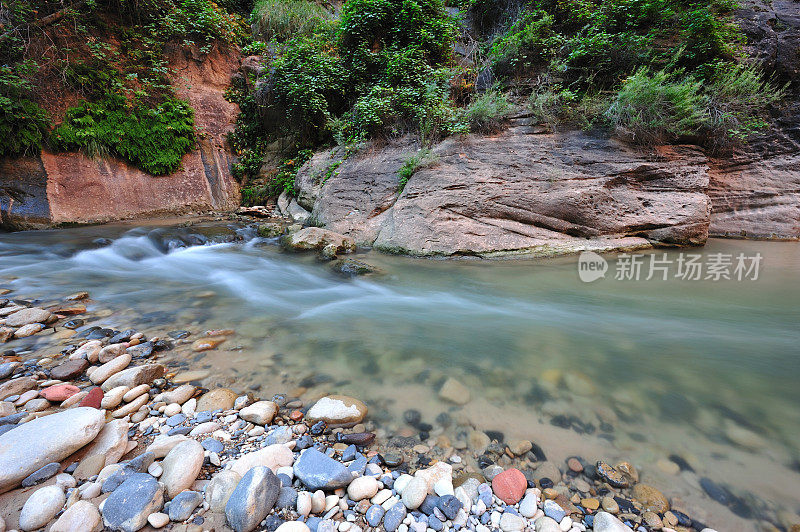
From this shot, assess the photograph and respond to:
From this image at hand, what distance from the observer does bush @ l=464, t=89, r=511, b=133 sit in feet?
17.8

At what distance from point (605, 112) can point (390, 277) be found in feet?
15.9

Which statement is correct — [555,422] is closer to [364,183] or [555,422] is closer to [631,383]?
[631,383]

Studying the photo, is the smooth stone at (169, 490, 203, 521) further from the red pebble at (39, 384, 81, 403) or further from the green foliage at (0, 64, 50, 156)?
the green foliage at (0, 64, 50, 156)

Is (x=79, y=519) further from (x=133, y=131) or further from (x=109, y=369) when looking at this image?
(x=133, y=131)

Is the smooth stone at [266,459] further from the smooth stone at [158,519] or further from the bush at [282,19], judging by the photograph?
the bush at [282,19]

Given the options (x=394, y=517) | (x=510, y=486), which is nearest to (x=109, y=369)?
(x=394, y=517)

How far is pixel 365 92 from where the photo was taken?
721 centimetres

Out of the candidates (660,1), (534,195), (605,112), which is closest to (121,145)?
(534,195)

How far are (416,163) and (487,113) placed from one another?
166 cm

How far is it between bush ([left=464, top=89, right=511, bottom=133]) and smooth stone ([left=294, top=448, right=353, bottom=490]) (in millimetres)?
5904

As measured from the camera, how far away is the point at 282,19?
9141 millimetres

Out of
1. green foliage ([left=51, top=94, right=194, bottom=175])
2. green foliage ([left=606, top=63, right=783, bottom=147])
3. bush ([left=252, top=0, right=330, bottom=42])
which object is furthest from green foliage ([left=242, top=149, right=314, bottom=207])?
green foliage ([left=606, top=63, right=783, bottom=147])

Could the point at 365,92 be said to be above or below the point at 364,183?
above

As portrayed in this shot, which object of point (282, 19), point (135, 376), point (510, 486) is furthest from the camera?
point (282, 19)
